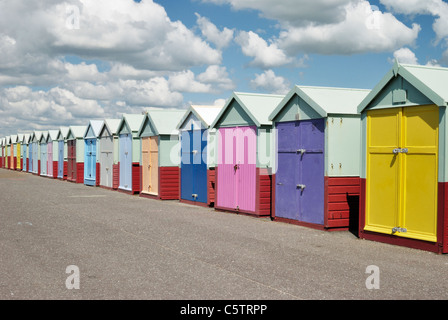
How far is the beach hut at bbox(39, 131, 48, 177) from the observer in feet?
140

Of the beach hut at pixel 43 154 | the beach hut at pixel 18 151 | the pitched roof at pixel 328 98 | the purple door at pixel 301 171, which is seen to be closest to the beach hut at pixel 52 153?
the beach hut at pixel 43 154

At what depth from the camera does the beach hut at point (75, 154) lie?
109 ft

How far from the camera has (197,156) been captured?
62.1ft

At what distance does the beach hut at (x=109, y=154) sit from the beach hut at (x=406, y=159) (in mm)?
17126

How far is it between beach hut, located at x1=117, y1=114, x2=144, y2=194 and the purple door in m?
11.1

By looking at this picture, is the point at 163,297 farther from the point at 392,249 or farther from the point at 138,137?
the point at 138,137

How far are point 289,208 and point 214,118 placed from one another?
5.73m

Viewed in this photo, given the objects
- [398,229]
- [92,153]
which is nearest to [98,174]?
[92,153]

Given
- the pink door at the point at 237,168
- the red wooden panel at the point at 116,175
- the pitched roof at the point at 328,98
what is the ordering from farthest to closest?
the red wooden panel at the point at 116,175, the pink door at the point at 237,168, the pitched roof at the point at 328,98

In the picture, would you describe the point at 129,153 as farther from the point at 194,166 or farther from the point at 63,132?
the point at 63,132

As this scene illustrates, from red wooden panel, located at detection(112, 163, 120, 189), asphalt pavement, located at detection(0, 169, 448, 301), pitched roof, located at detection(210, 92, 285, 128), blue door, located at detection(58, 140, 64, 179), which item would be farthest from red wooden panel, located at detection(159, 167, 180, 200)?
blue door, located at detection(58, 140, 64, 179)

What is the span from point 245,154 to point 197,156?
355 centimetres

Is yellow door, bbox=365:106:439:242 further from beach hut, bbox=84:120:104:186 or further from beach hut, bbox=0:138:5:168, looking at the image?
beach hut, bbox=0:138:5:168

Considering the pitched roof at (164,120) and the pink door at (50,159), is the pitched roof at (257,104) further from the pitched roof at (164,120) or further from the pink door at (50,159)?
the pink door at (50,159)
